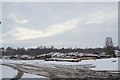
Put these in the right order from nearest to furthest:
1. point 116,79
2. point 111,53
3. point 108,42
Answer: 1. point 116,79
2. point 111,53
3. point 108,42

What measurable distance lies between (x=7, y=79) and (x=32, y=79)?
1.99 m

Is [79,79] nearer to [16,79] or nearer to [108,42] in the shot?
[16,79]

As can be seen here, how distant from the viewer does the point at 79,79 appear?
15.8 meters

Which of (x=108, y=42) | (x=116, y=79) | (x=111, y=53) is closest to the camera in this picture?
(x=116, y=79)

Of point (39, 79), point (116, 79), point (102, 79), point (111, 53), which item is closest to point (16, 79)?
point (39, 79)

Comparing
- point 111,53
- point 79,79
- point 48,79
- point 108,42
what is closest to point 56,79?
point 48,79

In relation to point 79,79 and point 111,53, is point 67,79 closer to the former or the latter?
point 79,79

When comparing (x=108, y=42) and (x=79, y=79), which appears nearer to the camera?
(x=79, y=79)

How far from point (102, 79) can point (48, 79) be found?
4.35 metres

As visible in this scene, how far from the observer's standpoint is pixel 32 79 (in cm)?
1577

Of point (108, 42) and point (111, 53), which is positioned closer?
point (111, 53)

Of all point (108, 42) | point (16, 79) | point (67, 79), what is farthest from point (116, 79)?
point (108, 42)

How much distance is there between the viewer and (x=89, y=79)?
613 inches

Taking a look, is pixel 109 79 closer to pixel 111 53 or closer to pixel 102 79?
pixel 102 79
